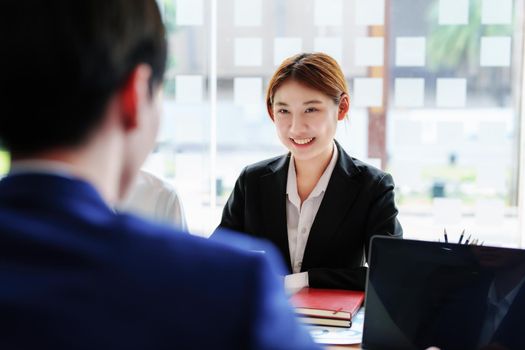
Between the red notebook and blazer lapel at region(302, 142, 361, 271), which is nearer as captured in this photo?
the red notebook

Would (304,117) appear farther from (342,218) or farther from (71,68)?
(71,68)

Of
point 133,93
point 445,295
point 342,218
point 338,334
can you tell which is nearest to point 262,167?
point 342,218

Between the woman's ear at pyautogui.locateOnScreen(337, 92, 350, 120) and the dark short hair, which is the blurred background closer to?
the woman's ear at pyautogui.locateOnScreen(337, 92, 350, 120)

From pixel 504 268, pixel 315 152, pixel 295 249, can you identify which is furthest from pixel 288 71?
pixel 504 268

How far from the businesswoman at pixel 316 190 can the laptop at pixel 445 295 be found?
73 centimetres

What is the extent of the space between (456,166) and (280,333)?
3.17 meters

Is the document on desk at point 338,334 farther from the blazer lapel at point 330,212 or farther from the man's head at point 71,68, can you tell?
the man's head at point 71,68

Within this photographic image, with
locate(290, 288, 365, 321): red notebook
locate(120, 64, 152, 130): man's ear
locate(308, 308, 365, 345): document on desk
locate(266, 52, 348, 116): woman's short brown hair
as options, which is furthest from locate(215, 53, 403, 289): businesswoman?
locate(120, 64, 152, 130): man's ear

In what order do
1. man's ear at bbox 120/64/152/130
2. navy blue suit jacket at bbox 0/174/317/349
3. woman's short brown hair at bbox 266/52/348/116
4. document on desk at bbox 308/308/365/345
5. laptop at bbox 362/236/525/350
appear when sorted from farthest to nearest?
1. woman's short brown hair at bbox 266/52/348/116
2. document on desk at bbox 308/308/365/345
3. laptop at bbox 362/236/525/350
4. man's ear at bbox 120/64/152/130
5. navy blue suit jacket at bbox 0/174/317/349

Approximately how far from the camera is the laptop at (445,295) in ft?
4.89

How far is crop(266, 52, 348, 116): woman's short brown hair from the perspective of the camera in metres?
2.41

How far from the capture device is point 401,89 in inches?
142

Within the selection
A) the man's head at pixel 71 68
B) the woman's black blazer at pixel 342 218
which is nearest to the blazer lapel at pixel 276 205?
the woman's black blazer at pixel 342 218

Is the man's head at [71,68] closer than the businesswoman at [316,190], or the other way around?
the man's head at [71,68]
